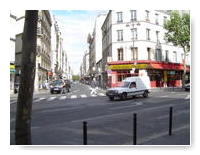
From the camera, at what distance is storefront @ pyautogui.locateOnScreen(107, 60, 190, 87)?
34.4 meters

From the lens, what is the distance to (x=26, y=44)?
169 inches

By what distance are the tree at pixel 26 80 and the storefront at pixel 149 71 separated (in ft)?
98.3

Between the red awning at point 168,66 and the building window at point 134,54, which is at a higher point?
the building window at point 134,54

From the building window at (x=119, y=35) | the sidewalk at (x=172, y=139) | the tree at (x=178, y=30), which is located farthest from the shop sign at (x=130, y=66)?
the sidewalk at (x=172, y=139)

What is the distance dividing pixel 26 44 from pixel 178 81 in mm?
37065

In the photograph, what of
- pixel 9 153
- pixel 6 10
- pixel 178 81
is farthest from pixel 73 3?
pixel 178 81

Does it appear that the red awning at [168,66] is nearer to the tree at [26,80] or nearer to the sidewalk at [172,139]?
the sidewalk at [172,139]

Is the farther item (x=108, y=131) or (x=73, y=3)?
(x=108, y=131)

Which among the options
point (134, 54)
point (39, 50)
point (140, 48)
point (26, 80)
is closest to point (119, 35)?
point (134, 54)

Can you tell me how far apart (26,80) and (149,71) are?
32.1m

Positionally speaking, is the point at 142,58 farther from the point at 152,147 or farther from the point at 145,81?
the point at 152,147

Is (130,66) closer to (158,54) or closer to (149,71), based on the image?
(149,71)

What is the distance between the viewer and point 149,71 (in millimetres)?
35125

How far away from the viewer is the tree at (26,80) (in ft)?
13.8
